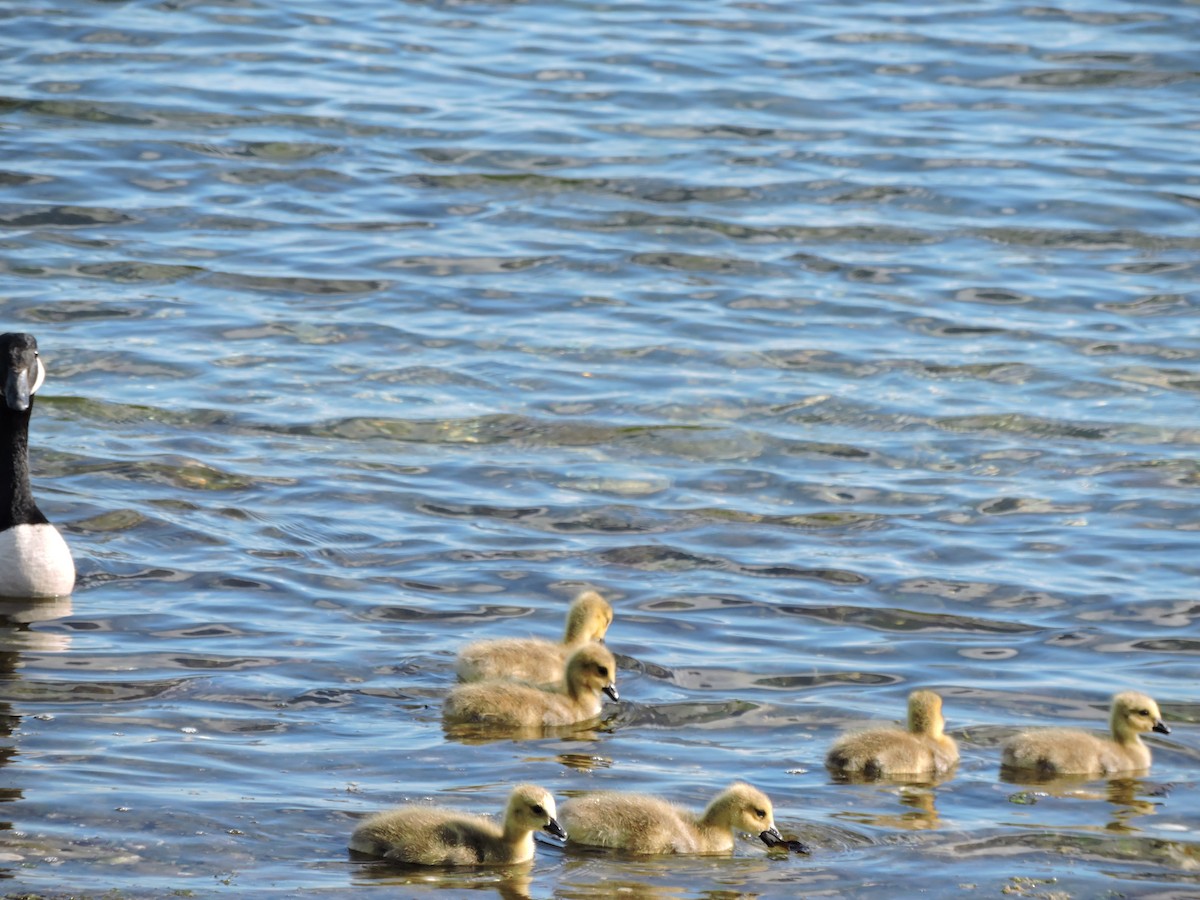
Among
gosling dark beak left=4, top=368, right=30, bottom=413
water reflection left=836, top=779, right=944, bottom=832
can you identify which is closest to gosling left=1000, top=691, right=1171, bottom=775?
water reflection left=836, top=779, right=944, bottom=832

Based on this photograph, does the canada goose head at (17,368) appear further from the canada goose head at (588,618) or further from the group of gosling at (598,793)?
the canada goose head at (588,618)

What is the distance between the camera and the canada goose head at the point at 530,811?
6.86 m

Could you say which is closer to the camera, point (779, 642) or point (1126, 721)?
point (1126, 721)

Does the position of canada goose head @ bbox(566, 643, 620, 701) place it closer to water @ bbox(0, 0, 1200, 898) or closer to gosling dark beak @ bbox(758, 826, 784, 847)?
water @ bbox(0, 0, 1200, 898)

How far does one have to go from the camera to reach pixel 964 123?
818 inches

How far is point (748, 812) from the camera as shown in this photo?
712 cm

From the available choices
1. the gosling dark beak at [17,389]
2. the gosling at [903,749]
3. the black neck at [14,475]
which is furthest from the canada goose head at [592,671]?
the gosling dark beak at [17,389]

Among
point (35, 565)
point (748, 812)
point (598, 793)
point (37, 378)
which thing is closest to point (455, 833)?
point (598, 793)

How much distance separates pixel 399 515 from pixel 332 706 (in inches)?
116

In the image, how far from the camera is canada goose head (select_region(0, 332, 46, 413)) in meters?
10.6

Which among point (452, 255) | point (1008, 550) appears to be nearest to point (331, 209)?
point (452, 255)

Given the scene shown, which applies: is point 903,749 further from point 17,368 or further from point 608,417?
point 608,417

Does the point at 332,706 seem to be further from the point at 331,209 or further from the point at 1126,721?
the point at 331,209

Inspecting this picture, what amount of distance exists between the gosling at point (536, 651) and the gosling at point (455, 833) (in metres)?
2.02
